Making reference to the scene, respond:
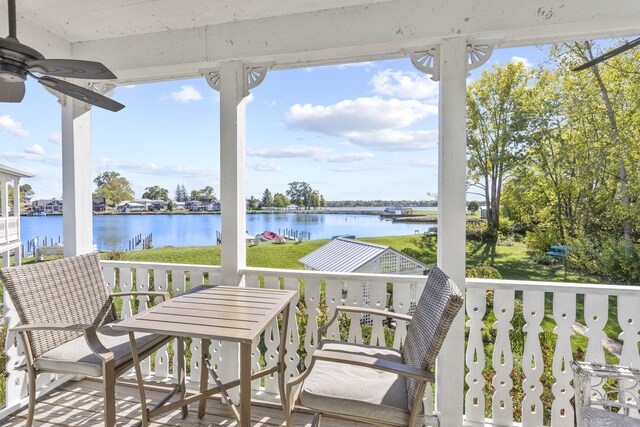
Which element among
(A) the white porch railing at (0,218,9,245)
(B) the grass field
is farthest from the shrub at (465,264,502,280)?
(A) the white porch railing at (0,218,9,245)

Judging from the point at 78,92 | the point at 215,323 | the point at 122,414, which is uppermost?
the point at 78,92

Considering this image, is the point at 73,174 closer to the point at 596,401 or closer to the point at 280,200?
the point at 280,200

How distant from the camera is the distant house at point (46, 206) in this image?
2.93 meters

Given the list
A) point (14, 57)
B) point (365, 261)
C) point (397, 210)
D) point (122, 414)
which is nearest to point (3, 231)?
point (122, 414)

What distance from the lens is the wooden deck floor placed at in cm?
223

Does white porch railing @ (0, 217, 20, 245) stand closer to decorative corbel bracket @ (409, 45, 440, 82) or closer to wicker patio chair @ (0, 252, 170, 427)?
wicker patio chair @ (0, 252, 170, 427)

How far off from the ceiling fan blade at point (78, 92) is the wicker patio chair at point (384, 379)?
6.01 feet

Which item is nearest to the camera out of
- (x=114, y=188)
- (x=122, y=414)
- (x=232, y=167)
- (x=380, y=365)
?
(x=380, y=365)

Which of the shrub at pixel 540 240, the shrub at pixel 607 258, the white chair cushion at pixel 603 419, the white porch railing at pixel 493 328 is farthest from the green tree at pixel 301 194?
the shrub at pixel 607 258

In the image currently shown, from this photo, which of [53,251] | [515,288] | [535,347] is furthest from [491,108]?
[53,251]

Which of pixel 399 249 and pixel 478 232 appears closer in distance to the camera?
pixel 399 249

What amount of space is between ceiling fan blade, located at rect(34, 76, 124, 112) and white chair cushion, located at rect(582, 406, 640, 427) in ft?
9.88

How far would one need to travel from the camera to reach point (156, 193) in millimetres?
3842

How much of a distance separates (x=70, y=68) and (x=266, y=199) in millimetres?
2076
